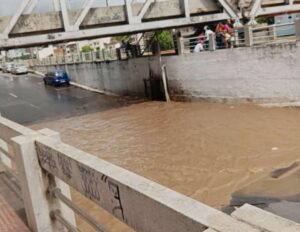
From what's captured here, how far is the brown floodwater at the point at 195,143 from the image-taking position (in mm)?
11102

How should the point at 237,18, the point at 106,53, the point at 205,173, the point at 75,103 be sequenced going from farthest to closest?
the point at 106,53 < the point at 75,103 < the point at 237,18 < the point at 205,173

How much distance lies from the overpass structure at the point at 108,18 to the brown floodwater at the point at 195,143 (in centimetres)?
446

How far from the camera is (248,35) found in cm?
2039

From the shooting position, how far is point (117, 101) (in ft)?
102

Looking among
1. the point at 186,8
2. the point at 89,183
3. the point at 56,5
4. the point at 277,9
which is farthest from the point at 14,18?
the point at 89,183

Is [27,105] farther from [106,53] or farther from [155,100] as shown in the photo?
[155,100]

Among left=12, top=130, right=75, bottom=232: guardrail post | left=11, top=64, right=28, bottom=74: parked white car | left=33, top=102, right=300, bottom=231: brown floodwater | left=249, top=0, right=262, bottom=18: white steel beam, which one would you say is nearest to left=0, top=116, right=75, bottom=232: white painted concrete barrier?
left=12, top=130, right=75, bottom=232: guardrail post

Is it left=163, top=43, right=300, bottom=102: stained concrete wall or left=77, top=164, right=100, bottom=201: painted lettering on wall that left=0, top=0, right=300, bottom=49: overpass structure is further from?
left=77, top=164, right=100, bottom=201: painted lettering on wall

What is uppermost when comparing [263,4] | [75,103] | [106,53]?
[263,4]

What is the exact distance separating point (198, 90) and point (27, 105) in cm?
1619

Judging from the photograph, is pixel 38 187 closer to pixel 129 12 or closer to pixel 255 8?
pixel 129 12

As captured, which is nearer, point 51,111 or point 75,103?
point 51,111

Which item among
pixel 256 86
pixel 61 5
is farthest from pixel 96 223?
pixel 256 86

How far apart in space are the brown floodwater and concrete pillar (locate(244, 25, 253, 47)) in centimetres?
293
